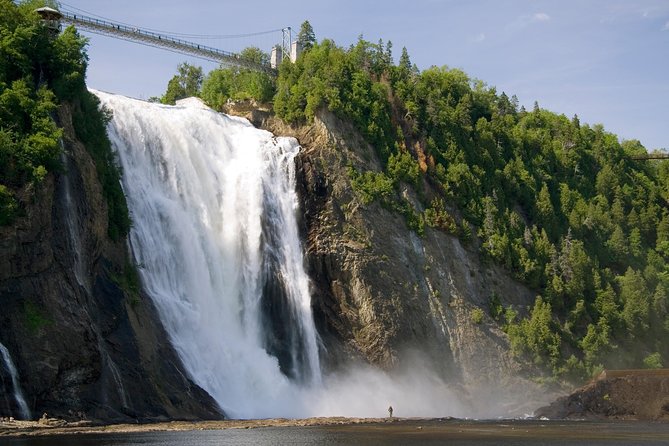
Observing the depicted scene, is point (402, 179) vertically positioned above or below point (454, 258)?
above

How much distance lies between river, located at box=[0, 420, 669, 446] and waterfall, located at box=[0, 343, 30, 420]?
461cm

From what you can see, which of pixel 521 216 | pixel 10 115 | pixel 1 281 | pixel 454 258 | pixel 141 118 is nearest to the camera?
pixel 1 281

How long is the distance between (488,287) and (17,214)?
50707 millimetres

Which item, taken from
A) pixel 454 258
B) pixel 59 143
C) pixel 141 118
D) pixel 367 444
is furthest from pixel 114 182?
pixel 454 258

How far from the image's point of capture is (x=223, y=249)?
76.9 m

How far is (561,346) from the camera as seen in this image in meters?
93.8

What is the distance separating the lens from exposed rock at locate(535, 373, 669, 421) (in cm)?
7712

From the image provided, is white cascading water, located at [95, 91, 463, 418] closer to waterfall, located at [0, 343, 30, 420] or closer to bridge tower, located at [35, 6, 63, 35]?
bridge tower, located at [35, 6, 63, 35]

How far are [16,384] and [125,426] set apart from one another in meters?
5.92

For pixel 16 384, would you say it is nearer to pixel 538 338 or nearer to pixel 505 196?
pixel 538 338

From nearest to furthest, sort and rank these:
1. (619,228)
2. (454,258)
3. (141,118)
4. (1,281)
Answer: (1,281), (141,118), (454,258), (619,228)

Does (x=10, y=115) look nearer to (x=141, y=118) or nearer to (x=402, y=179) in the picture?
(x=141, y=118)

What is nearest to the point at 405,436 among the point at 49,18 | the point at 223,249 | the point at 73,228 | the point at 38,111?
the point at 73,228

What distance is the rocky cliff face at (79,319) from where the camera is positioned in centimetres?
5278
